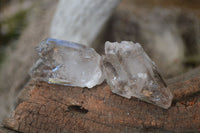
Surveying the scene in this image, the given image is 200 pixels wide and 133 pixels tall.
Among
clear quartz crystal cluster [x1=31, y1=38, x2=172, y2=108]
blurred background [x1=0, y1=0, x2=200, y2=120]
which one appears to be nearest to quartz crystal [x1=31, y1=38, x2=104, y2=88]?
clear quartz crystal cluster [x1=31, y1=38, x2=172, y2=108]

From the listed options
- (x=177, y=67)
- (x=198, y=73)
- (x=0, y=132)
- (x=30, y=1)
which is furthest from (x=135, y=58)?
(x=30, y=1)

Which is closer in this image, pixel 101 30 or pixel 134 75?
pixel 134 75

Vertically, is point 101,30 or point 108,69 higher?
point 108,69

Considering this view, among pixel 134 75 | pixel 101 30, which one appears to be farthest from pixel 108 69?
pixel 101 30

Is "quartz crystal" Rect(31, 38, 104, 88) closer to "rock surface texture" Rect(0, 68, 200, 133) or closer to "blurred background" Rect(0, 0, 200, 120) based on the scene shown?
"rock surface texture" Rect(0, 68, 200, 133)

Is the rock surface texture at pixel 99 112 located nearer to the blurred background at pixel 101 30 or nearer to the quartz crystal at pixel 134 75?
the quartz crystal at pixel 134 75

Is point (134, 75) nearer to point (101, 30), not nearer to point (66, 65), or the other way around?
point (66, 65)
